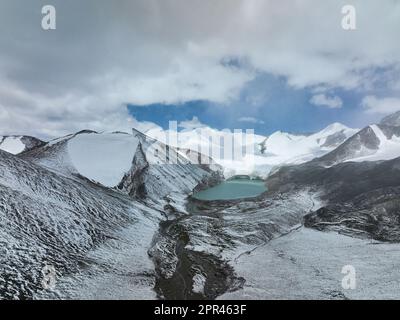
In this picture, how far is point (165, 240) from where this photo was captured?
141ft

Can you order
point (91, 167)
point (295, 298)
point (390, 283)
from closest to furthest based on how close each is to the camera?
1. point (295, 298)
2. point (390, 283)
3. point (91, 167)

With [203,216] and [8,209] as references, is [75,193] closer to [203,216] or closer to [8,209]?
[8,209]

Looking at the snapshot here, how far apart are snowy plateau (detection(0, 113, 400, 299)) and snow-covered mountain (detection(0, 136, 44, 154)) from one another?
264ft

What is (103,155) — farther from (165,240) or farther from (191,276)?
(191,276)

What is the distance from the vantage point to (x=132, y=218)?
50094 mm

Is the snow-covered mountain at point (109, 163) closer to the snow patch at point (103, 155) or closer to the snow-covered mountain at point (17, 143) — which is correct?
the snow patch at point (103, 155)

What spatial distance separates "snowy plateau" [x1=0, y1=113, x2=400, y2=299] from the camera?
91.2 ft

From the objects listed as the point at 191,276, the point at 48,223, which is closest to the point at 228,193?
the point at 191,276

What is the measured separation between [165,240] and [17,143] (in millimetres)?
133133

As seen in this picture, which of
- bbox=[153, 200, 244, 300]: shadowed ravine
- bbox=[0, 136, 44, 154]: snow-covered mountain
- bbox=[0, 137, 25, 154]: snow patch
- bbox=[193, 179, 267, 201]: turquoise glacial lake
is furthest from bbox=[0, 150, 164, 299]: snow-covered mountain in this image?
bbox=[0, 136, 44, 154]: snow-covered mountain

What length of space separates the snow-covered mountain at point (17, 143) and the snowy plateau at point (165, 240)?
264 ft
